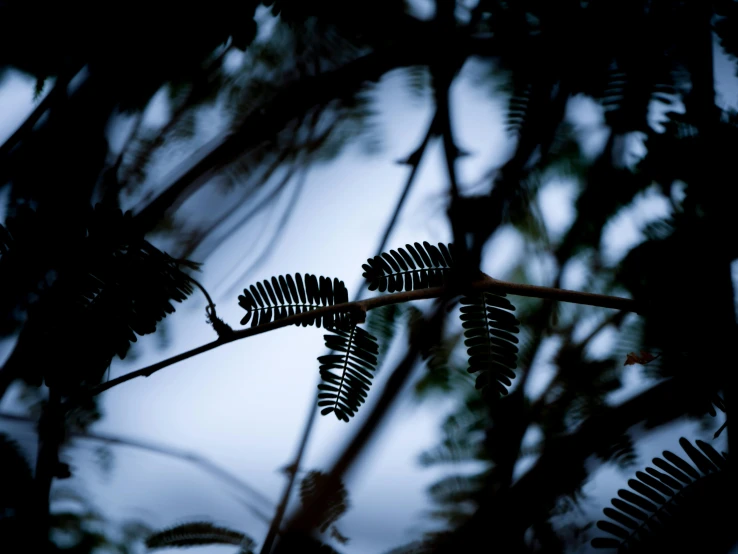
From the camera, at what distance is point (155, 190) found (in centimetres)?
84

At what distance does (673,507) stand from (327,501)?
45 cm

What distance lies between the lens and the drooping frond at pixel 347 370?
45 cm

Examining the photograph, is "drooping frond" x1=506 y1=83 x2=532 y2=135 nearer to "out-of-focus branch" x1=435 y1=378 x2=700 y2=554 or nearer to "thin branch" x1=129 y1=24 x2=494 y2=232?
"thin branch" x1=129 y1=24 x2=494 y2=232

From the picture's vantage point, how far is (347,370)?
45 centimetres

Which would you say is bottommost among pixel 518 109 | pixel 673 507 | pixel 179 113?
pixel 673 507

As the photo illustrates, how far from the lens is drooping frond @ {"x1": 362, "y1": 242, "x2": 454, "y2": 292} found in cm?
45

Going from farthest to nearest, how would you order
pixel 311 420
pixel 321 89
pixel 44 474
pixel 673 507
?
pixel 321 89 → pixel 311 420 → pixel 44 474 → pixel 673 507

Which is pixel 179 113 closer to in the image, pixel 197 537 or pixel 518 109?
pixel 518 109

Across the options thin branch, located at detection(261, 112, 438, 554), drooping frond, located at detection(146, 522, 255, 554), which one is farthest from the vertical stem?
thin branch, located at detection(261, 112, 438, 554)

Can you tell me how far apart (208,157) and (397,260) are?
1.73 ft

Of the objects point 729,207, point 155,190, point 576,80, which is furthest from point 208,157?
point 729,207

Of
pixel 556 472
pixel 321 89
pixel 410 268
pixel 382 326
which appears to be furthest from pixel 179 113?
pixel 556 472

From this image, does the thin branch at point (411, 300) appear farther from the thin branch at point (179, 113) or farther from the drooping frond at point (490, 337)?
the thin branch at point (179, 113)

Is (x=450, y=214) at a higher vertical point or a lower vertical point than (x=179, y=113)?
lower
